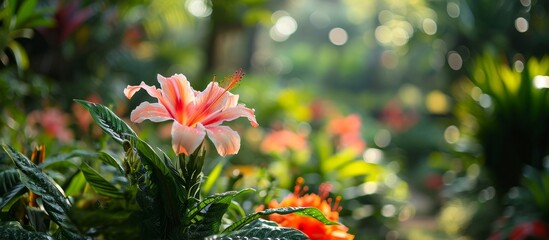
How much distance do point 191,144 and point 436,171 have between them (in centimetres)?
610

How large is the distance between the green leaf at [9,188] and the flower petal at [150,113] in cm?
31

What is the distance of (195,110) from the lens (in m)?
1.19

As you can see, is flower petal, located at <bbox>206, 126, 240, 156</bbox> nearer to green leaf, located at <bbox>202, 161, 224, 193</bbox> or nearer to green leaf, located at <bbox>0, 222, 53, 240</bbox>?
green leaf, located at <bbox>0, 222, 53, 240</bbox>

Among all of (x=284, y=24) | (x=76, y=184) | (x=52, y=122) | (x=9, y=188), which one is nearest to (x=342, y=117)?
(x=52, y=122)

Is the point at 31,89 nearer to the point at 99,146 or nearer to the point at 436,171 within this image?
the point at 99,146

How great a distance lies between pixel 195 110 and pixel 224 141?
85mm

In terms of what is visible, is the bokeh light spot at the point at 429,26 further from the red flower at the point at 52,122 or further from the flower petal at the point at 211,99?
the flower petal at the point at 211,99

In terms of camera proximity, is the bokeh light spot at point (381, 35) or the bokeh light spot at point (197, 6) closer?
the bokeh light spot at point (197, 6)

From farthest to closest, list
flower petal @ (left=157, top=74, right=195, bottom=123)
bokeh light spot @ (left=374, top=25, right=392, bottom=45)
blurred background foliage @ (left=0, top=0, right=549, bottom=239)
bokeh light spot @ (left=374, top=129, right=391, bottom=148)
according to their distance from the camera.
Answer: bokeh light spot @ (left=374, top=25, right=392, bottom=45)
bokeh light spot @ (left=374, top=129, right=391, bottom=148)
blurred background foliage @ (left=0, top=0, right=549, bottom=239)
flower petal @ (left=157, top=74, right=195, bottom=123)

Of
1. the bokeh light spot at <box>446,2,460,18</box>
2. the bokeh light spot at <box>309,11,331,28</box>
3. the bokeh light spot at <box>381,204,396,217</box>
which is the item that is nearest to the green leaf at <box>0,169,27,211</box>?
the bokeh light spot at <box>381,204,396,217</box>

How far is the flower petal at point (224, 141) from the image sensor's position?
3.76 feet

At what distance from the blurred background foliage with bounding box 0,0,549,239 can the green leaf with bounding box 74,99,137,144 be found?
0.47 metres

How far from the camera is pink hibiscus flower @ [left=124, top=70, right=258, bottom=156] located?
1.15m

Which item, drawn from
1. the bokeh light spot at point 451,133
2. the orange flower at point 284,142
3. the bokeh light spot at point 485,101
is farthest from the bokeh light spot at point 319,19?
the orange flower at point 284,142
